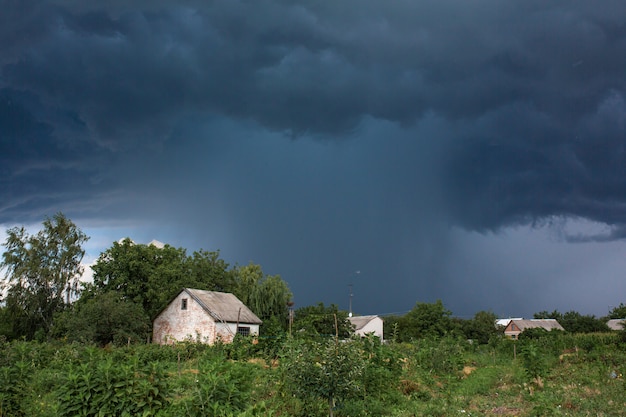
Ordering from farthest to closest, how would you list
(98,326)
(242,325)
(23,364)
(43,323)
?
(43,323), (242,325), (98,326), (23,364)

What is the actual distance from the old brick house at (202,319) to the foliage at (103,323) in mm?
1986

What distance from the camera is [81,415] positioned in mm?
7215

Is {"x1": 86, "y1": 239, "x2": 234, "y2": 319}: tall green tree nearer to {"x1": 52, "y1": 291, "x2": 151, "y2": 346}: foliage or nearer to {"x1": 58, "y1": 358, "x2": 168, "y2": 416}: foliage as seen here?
{"x1": 52, "y1": 291, "x2": 151, "y2": 346}: foliage

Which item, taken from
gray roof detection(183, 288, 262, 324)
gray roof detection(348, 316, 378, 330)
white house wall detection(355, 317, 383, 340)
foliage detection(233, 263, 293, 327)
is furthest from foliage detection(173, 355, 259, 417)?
white house wall detection(355, 317, 383, 340)

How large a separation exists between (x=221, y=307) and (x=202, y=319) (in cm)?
188

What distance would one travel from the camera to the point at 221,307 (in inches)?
1581

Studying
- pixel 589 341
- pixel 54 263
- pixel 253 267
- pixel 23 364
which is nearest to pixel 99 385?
pixel 23 364

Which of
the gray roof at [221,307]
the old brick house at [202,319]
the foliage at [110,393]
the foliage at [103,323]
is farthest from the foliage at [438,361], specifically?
the foliage at [103,323]

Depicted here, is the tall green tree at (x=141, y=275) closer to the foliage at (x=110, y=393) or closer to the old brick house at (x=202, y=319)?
the old brick house at (x=202, y=319)

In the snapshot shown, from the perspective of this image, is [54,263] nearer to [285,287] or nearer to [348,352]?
[285,287]

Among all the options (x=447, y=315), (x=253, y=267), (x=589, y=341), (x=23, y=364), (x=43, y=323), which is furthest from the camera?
(x=447, y=315)

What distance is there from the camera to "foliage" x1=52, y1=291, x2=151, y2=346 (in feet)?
120

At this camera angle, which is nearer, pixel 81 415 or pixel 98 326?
pixel 81 415

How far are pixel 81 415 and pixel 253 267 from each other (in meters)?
56.2
